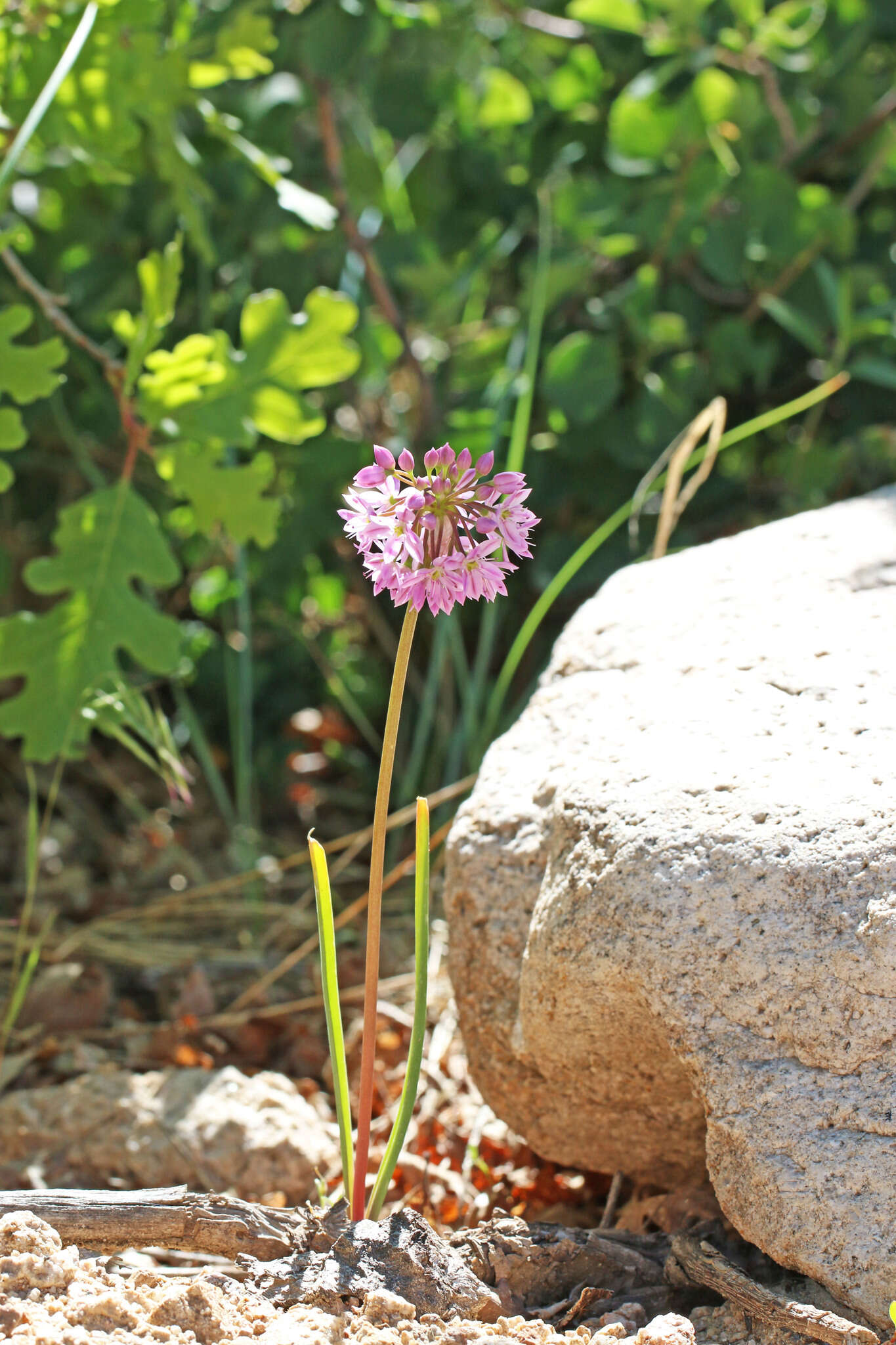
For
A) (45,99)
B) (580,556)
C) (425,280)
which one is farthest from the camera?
(425,280)

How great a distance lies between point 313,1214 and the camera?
124 centimetres

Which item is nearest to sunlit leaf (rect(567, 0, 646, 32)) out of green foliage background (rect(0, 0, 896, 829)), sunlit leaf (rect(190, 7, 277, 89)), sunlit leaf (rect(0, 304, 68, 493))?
green foliage background (rect(0, 0, 896, 829))

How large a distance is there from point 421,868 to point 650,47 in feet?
6.25

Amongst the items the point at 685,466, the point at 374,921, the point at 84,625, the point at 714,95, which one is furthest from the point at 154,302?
the point at 714,95

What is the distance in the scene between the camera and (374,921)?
1.20 metres

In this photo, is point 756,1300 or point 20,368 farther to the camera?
point 20,368

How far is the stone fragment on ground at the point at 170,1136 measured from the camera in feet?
5.45

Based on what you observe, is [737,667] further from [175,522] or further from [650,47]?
[650,47]

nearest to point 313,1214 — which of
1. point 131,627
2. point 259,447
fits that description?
point 131,627

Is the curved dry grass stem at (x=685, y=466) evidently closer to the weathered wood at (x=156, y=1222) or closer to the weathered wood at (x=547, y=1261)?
the weathered wood at (x=547, y=1261)

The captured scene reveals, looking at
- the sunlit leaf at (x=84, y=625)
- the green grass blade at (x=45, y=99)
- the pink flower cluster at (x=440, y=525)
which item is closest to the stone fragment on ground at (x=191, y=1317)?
the pink flower cluster at (x=440, y=525)

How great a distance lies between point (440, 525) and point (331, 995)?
487mm

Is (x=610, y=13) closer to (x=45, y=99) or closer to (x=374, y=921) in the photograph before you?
(x=45, y=99)

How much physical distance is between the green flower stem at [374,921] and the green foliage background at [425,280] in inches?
36.9
